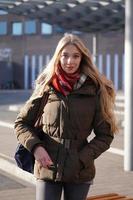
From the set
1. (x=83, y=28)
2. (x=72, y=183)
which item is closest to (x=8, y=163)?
(x=72, y=183)

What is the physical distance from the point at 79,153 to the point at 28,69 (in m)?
47.7

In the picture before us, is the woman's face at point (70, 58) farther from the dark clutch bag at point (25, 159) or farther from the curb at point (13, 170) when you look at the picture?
the curb at point (13, 170)

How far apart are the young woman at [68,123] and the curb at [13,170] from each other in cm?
441

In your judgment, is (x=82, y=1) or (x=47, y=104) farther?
(x=82, y=1)

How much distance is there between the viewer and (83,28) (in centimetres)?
2386

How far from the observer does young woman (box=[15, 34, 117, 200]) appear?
3.29m

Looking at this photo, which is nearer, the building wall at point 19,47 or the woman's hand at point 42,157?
the woman's hand at point 42,157

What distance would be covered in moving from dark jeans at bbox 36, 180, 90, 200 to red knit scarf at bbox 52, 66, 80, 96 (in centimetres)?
58

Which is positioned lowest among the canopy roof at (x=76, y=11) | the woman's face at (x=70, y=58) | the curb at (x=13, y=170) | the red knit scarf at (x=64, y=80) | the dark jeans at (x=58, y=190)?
the curb at (x=13, y=170)

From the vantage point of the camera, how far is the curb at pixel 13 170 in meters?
7.92

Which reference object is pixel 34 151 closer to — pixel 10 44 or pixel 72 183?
pixel 72 183

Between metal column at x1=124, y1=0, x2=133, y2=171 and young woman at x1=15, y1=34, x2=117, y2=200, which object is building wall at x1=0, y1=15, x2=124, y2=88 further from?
young woman at x1=15, y1=34, x2=117, y2=200

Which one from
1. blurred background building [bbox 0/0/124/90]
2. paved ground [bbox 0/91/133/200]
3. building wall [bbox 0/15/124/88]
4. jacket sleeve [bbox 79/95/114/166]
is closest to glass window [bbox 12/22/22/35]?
blurred background building [bbox 0/0/124/90]

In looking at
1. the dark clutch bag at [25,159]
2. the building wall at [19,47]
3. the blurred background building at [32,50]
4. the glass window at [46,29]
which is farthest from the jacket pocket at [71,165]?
the glass window at [46,29]
